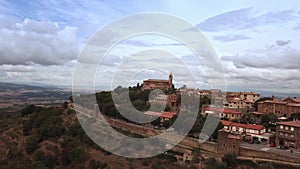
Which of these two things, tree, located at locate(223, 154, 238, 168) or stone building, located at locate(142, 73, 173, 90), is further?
stone building, located at locate(142, 73, 173, 90)

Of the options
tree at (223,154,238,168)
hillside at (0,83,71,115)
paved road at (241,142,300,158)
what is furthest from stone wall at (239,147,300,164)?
hillside at (0,83,71,115)

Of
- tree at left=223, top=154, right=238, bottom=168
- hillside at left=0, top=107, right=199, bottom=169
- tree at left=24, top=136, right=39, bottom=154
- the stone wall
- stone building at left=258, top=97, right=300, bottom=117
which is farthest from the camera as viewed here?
stone building at left=258, top=97, right=300, bottom=117

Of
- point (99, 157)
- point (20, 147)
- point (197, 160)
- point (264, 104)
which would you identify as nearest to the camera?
point (197, 160)

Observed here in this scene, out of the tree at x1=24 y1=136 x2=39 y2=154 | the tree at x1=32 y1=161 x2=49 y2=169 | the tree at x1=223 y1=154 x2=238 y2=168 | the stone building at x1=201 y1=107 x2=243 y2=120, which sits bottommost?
the tree at x1=32 y1=161 x2=49 y2=169

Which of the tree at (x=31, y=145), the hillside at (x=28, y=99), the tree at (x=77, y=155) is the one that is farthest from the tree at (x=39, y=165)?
the hillside at (x=28, y=99)

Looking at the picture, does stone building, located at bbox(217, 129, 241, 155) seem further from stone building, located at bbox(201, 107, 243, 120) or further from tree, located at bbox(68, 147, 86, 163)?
tree, located at bbox(68, 147, 86, 163)

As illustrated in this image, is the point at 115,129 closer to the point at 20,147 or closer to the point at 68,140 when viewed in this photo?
the point at 68,140

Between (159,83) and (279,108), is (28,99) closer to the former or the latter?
(159,83)

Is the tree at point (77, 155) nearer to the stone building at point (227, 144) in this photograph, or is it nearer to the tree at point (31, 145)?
the tree at point (31, 145)

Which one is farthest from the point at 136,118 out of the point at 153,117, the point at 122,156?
the point at 122,156
